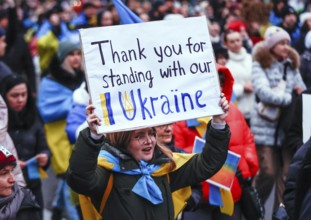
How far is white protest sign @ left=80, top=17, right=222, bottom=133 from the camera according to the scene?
4.72 m

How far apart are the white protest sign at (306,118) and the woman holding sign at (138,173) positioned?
81cm

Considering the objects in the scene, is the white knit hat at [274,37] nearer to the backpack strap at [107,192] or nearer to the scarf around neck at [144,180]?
the scarf around neck at [144,180]

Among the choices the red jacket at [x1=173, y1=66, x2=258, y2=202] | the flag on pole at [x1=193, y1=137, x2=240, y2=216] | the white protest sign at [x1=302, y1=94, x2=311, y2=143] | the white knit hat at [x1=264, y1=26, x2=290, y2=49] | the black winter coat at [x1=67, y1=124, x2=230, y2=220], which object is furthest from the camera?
the white knit hat at [x1=264, y1=26, x2=290, y2=49]

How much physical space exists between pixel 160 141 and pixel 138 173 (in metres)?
0.87

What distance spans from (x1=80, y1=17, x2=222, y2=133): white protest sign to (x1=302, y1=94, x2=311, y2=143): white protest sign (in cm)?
94

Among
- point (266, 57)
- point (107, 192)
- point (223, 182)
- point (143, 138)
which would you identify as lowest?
point (223, 182)

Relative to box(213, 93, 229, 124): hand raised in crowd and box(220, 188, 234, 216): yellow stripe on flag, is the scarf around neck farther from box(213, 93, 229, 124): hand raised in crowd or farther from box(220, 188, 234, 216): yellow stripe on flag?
box(220, 188, 234, 216): yellow stripe on flag

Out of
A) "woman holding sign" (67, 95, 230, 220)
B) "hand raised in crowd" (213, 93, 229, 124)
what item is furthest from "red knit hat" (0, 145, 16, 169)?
"hand raised in crowd" (213, 93, 229, 124)

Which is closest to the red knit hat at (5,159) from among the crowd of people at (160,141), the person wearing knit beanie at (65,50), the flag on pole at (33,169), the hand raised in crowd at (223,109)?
the crowd of people at (160,141)

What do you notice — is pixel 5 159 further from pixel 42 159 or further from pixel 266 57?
pixel 266 57

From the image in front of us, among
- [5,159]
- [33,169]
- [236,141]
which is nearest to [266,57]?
[236,141]

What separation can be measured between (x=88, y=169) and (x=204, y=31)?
1.05 metres

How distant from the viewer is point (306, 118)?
225 inches

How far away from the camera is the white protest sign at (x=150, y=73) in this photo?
4.72 metres
